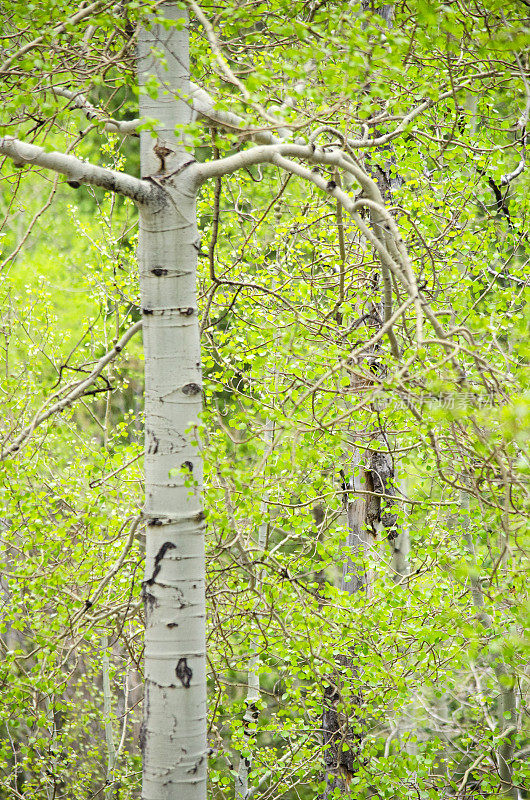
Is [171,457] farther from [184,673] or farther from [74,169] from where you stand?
[74,169]

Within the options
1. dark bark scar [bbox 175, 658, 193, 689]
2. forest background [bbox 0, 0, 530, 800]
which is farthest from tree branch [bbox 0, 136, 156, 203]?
dark bark scar [bbox 175, 658, 193, 689]

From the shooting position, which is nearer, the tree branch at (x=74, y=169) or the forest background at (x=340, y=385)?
the tree branch at (x=74, y=169)

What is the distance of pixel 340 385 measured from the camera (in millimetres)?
2854

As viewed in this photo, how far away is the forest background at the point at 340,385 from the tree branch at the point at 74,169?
47 millimetres

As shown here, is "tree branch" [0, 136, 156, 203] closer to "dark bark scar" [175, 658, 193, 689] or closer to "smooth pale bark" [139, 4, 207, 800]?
"smooth pale bark" [139, 4, 207, 800]

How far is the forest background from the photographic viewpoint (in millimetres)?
2230

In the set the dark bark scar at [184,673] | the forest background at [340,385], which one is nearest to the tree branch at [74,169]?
the forest background at [340,385]

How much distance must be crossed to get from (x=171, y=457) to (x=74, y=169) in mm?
946

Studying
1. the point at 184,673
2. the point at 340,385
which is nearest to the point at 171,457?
the point at 184,673

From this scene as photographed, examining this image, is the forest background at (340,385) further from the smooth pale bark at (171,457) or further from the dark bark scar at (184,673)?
the dark bark scar at (184,673)

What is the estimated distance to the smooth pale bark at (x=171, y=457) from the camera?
85.9 inches

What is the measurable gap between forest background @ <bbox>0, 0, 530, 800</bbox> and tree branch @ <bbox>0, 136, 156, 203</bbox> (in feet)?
0.15

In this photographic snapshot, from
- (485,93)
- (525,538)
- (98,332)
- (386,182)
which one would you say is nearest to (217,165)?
(525,538)

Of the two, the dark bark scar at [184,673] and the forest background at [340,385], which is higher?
the forest background at [340,385]
